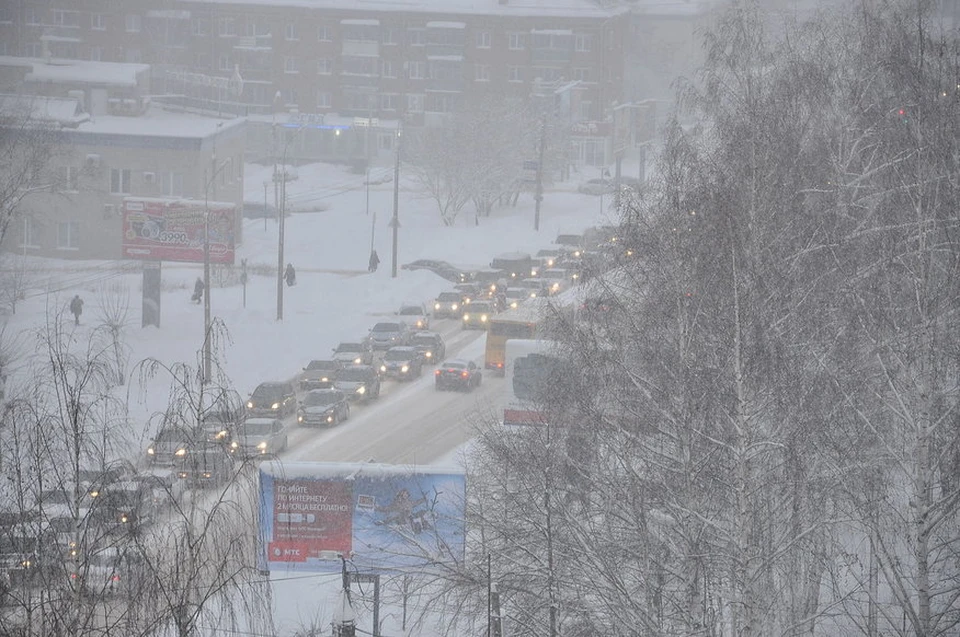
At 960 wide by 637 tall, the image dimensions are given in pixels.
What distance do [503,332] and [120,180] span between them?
64.3 ft

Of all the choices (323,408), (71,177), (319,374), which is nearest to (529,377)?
(323,408)

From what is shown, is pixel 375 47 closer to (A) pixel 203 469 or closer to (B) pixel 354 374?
(B) pixel 354 374

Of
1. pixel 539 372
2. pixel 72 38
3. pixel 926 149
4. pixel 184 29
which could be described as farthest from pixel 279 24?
pixel 926 149

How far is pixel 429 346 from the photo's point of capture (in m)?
30.8

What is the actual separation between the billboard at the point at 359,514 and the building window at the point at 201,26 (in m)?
58.8

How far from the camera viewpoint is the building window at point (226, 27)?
69625 mm

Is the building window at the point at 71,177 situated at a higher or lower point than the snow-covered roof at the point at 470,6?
lower

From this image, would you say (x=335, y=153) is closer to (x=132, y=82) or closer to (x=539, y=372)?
(x=132, y=82)

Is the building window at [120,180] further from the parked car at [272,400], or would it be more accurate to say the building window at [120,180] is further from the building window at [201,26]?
the building window at [201,26]

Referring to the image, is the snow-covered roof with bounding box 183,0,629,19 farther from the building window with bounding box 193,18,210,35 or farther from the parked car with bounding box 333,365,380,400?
the parked car with bounding box 333,365,380,400

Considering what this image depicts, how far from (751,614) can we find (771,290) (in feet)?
9.16

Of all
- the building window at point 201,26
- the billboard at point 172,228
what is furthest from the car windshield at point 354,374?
the building window at point 201,26

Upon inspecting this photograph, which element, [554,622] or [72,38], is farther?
[72,38]

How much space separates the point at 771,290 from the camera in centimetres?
1178
